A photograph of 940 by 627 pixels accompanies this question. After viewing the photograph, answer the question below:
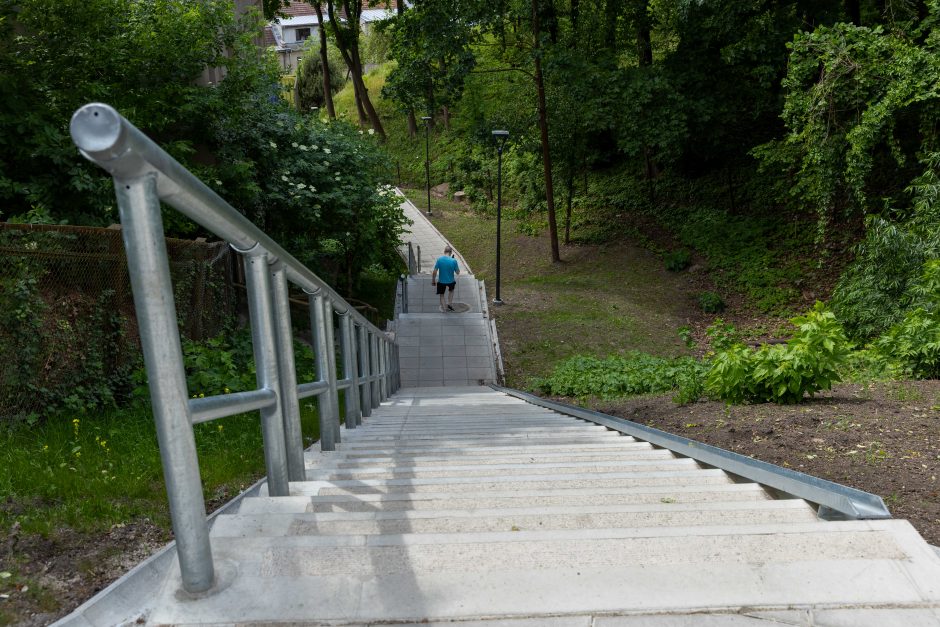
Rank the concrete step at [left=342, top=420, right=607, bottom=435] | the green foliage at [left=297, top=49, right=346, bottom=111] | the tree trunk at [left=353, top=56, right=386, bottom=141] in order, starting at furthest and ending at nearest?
the green foliage at [left=297, top=49, right=346, bottom=111] → the tree trunk at [left=353, top=56, right=386, bottom=141] → the concrete step at [left=342, top=420, right=607, bottom=435]

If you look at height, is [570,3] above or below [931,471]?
above

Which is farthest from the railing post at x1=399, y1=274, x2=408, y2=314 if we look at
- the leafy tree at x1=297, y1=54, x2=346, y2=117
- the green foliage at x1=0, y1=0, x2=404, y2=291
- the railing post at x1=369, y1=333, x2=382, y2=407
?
the leafy tree at x1=297, y1=54, x2=346, y2=117

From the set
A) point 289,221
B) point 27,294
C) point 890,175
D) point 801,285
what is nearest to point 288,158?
point 289,221

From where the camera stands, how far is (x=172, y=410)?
1.62 meters

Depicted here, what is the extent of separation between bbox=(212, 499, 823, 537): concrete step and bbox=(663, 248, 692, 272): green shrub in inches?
796

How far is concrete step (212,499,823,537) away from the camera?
6.98 feet

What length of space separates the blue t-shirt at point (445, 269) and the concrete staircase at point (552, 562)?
15.1m

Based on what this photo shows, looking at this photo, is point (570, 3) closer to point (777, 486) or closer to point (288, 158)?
point (288, 158)

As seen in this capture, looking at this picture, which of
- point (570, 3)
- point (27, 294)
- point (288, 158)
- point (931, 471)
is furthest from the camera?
point (570, 3)

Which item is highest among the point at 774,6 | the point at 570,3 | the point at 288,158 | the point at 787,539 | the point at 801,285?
the point at 570,3

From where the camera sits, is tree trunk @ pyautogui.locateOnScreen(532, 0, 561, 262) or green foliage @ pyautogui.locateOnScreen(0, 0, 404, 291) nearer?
green foliage @ pyautogui.locateOnScreen(0, 0, 404, 291)

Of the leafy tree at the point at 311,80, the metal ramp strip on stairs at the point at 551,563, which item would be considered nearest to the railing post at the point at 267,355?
the metal ramp strip on stairs at the point at 551,563

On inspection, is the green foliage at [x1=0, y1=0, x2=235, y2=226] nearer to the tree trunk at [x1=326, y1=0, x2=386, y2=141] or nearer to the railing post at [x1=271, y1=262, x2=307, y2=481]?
the railing post at [x1=271, y1=262, x2=307, y2=481]

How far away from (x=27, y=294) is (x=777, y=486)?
16.1ft
